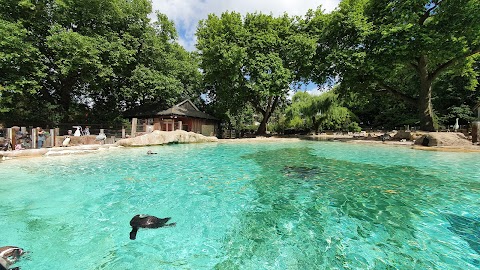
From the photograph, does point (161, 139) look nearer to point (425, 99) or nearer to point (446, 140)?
point (446, 140)

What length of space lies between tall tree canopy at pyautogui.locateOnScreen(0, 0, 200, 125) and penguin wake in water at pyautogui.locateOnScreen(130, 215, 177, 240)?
1859cm

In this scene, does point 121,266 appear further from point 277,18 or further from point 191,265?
point 277,18

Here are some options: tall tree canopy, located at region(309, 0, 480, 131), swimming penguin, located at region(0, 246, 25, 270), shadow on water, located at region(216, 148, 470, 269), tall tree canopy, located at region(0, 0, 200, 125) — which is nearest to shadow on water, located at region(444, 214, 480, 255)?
shadow on water, located at region(216, 148, 470, 269)

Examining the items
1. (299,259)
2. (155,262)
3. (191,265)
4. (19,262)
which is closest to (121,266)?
(155,262)

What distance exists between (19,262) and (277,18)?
28.4 metres

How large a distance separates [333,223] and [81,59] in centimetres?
2123

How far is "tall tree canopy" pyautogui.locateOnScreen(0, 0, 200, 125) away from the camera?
58.2 feet

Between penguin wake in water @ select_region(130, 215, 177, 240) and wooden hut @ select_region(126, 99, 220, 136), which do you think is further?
wooden hut @ select_region(126, 99, 220, 136)

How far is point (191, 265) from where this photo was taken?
121 inches

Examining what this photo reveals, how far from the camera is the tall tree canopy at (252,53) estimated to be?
23172mm

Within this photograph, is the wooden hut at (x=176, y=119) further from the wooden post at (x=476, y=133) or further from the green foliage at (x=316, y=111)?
the wooden post at (x=476, y=133)

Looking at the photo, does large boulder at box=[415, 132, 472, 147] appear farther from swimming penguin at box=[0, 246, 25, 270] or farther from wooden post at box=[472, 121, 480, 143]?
swimming penguin at box=[0, 246, 25, 270]

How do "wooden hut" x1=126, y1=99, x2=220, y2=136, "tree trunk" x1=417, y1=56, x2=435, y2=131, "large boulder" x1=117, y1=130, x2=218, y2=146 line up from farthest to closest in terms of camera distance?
"wooden hut" x1=126, y1=99, x2=220, y2=136
"tree trunk" x1=417, y1=56, x2=435, y2=131
"large boulder" x1=117, y1=130, x2=218, y2=146

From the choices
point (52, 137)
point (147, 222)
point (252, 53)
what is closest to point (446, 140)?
point (147, 222)
